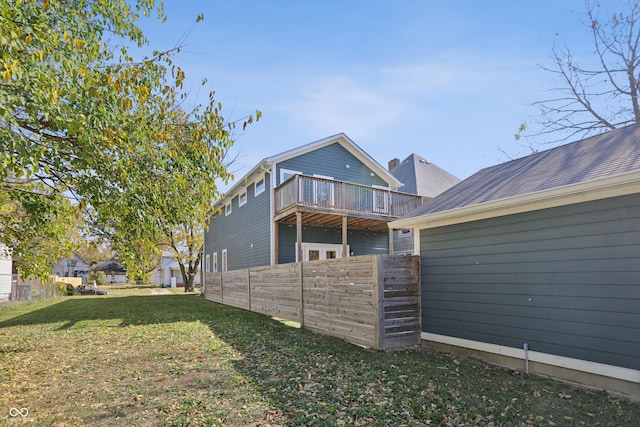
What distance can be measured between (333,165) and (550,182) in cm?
1067

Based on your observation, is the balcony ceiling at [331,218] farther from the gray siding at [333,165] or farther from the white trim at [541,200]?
the white trim at [541,200]

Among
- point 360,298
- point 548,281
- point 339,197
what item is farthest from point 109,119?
point 339,197

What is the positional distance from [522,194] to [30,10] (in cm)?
689

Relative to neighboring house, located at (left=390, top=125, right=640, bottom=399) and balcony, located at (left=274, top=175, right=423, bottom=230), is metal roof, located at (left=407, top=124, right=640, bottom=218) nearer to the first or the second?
neighboring house, located at (left=390, top=125, right=640, bottom=399)

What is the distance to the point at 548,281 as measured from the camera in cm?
518

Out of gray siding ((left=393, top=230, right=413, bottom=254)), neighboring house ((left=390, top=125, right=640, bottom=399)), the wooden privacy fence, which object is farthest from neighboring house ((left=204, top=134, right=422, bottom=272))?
neighboring house ((left=390, top=125, right=640, bottom=399))

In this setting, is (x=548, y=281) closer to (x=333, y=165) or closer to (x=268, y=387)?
(x=268, y=387)

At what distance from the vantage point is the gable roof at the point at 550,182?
460 centimetres

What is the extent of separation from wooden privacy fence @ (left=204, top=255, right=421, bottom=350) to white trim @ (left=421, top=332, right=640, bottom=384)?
83 centimetres

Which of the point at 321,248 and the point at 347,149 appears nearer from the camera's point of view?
the point at 321,248

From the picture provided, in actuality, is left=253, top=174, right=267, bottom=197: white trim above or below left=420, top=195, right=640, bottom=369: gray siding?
above

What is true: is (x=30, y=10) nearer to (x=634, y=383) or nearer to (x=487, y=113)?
(x=634, y=383)

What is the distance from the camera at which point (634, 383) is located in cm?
425

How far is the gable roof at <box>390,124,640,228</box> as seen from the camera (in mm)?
4598
